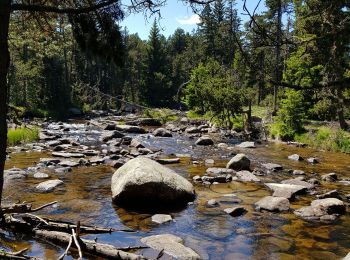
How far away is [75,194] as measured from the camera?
14031mm

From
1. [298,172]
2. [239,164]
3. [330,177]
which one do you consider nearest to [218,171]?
[239,164]

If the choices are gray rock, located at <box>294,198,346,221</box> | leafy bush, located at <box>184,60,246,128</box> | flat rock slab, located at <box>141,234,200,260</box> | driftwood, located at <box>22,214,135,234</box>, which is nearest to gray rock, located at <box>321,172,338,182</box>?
gray rock, located at <box>294,198,346,221</box>

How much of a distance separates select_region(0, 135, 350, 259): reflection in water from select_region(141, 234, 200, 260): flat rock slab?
12.0 inches

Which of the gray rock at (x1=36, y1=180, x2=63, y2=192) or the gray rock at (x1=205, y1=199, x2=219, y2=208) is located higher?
the gray rock at (x1=36, y1=180, x2=63, y2=192)

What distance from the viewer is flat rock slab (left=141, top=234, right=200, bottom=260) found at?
28.7 feet

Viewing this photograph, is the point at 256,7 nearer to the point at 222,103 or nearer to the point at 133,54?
the point at 222,103

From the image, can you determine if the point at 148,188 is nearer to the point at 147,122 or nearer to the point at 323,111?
the point at 323,111

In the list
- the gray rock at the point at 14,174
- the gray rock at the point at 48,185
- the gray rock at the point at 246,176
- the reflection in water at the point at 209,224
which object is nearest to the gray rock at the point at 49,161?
the gray rock at the point at 14,174

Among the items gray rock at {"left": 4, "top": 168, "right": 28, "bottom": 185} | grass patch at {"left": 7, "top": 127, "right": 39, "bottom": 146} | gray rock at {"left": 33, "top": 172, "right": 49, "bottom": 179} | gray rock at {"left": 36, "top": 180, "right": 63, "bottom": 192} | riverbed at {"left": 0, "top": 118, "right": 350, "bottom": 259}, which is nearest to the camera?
riverbed at {"left": 0, "top": 118, "right": 350, "bottom": 259}

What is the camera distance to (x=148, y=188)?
12477 millimetres

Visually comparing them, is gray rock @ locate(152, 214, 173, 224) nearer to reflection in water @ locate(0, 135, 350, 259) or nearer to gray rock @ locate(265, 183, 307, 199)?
reflection in water @ locate(0, 135, 350, 259)

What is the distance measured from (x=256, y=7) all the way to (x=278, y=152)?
2069cm

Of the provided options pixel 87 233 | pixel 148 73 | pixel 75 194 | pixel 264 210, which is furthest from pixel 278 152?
pixel 148 73

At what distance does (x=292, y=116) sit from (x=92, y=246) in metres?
24.1
